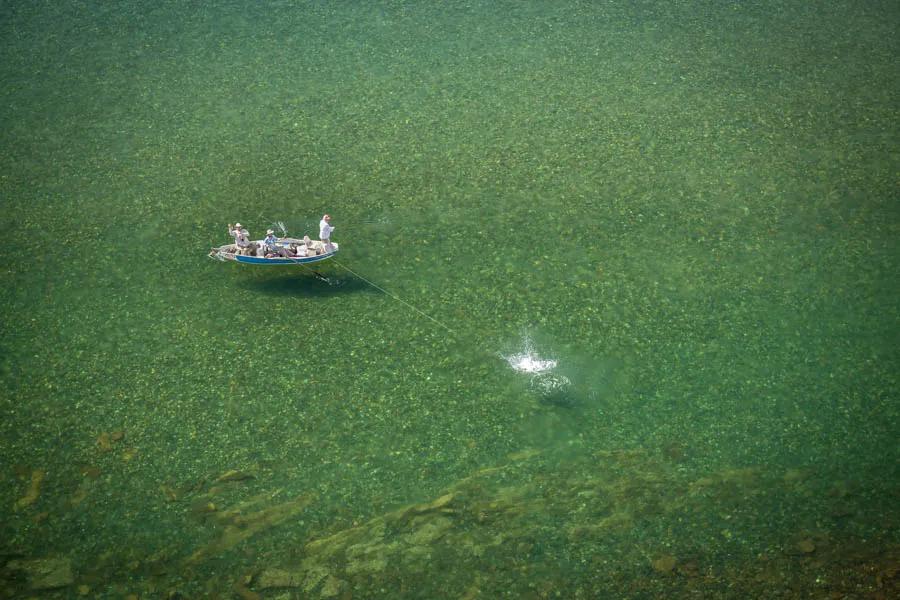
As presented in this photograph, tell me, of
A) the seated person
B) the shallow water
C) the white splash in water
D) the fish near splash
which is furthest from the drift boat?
the fish near splash

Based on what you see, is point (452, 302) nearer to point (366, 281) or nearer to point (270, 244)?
point (366, 281)

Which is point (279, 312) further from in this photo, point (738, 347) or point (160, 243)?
point (738, 347)

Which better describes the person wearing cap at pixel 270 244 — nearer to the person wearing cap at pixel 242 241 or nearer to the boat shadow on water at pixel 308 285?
the person wearing cap at pixel 242 241

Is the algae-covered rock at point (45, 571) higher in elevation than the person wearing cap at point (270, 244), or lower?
lower

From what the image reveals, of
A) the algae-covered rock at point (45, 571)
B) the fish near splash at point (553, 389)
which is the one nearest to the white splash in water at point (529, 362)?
the fish near splash at point (553, 389)

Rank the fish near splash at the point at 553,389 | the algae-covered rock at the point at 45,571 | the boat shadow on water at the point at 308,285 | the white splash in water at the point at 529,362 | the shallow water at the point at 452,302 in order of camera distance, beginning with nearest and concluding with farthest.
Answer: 1. the algae-covered rock at the point at 45,571
2. the shallow water at the point at 452,302
3. the fish near splash at the point at 553,389
4. the white splash in water at the point at 529,362
5. the boat shadow on water at the point at 308,285

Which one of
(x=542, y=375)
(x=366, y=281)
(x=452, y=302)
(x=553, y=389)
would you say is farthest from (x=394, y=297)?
(x=553, y=389)
